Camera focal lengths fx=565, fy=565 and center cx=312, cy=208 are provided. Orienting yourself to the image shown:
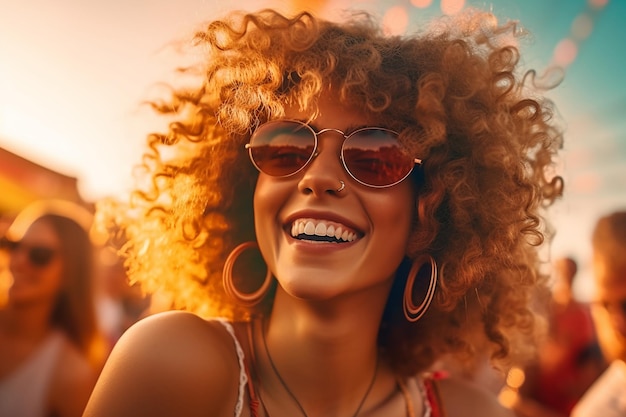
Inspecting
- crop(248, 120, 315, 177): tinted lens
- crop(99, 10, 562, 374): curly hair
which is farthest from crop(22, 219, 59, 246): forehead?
crop(248, 120, 315, 177): tinted lens

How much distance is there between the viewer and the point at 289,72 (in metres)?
1.86

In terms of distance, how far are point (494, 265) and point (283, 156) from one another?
0.80m

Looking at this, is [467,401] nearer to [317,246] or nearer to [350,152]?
[317,246]

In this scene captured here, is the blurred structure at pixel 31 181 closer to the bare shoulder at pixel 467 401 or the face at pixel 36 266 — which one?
the face at pixel 36 266

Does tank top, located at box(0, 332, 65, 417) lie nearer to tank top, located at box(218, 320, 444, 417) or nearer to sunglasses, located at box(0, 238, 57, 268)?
sunglasses, located at box(0, 238, 57, 268)

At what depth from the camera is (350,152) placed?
170 centimetres

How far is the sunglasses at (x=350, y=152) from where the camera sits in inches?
67.3

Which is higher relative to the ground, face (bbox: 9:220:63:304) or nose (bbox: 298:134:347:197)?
nose (bbox: 298:134:347:197)

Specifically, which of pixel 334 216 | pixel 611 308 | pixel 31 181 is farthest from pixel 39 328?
pixel 31 181

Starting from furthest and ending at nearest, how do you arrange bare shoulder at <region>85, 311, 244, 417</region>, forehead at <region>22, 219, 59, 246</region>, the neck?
forehead at <region>22, 219, 59, 246</region> < the neck < bare shoulder at <region>85, 311, 244, 417</region>

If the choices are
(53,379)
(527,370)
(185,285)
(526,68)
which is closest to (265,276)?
(185,285)

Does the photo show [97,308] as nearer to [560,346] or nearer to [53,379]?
[53,379]

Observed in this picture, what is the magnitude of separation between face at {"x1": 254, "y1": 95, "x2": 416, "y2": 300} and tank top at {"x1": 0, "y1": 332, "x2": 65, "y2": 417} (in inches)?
71.7

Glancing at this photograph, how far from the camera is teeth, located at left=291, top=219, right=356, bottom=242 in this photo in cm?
169
